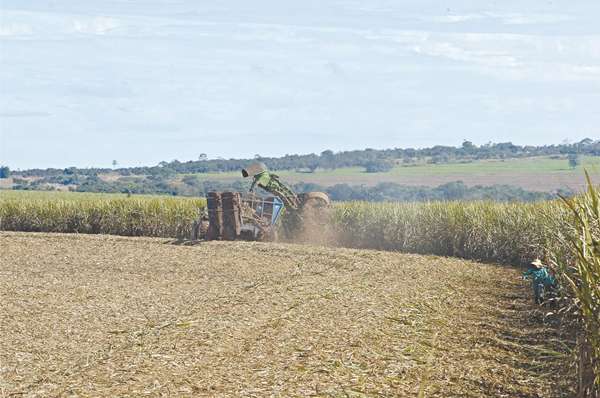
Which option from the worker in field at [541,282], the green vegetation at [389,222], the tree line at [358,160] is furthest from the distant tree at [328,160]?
the worker in field at [541,282]

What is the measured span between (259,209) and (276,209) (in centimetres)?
54

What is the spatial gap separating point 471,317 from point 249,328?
12.1 ft

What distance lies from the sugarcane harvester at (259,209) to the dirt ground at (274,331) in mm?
4822

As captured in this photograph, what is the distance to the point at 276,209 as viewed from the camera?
2580 centimetres

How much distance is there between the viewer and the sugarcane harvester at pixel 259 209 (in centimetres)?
2533

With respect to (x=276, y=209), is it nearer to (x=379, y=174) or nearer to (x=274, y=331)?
(x=274, y=331)

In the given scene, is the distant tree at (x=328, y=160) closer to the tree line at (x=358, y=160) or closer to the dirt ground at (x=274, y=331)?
the tree line at (x=358, y=160)

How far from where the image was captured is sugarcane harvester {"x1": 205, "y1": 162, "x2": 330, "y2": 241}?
25.3 meters

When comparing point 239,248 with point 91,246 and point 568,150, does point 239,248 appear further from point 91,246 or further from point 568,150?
point 568,150

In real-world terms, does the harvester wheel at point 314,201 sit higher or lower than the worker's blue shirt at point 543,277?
higher

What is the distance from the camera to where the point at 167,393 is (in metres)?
8.21

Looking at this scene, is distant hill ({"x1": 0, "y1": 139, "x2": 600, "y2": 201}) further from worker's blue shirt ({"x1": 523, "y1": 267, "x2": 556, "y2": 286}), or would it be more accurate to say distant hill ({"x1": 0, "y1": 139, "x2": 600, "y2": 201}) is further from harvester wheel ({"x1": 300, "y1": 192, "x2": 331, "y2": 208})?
worker's blue shirt ({"x1": 523, "y1": 267, "x2": 556, "y2": 286})

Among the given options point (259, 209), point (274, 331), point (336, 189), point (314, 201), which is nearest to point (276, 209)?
point (259, 209)

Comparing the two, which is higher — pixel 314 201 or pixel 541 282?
pixel 314 201
